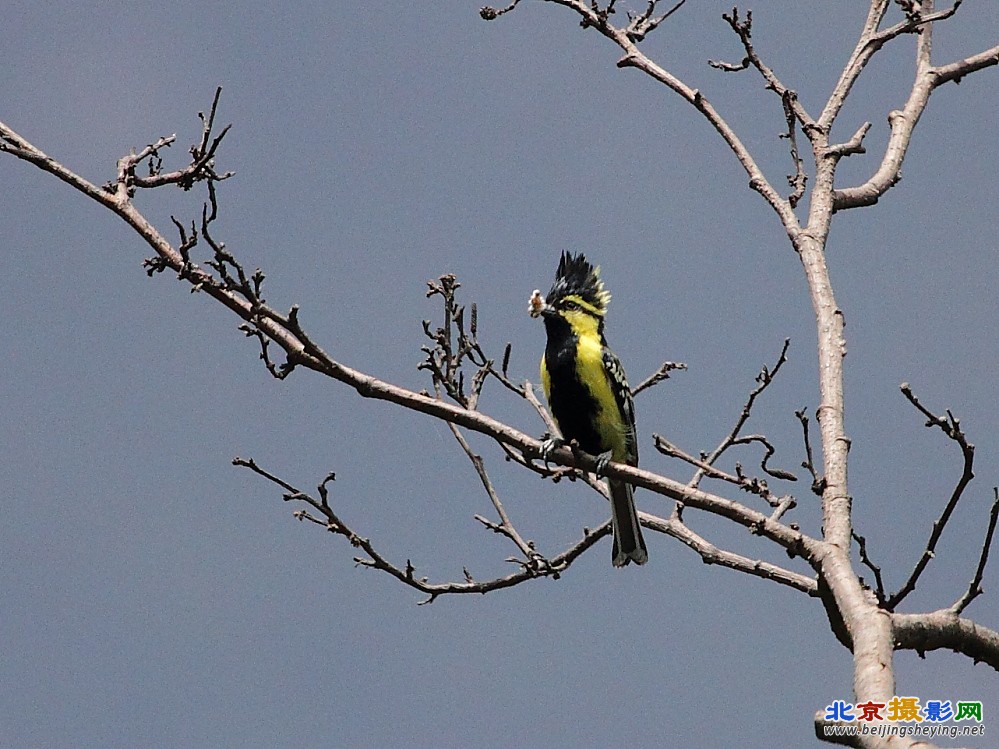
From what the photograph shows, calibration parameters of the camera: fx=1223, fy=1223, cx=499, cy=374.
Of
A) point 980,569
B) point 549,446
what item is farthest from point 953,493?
point 549,446

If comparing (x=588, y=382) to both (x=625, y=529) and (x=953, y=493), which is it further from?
(x=953, y=493)

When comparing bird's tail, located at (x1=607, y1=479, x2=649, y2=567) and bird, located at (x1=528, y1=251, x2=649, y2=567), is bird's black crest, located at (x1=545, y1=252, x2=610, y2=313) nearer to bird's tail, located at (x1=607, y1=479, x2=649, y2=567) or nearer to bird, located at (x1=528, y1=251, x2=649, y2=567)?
bird, located at (x1=528, y1=251, x2=649, y2=567)

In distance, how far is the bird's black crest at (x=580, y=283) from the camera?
7504 millimetres

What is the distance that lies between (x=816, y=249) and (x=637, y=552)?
7.29ft

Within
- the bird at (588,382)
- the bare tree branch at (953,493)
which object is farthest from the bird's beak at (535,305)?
the bare tree branch at (953,493)

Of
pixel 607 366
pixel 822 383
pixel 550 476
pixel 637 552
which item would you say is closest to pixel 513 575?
pixel 550 476

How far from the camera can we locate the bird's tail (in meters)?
7.04

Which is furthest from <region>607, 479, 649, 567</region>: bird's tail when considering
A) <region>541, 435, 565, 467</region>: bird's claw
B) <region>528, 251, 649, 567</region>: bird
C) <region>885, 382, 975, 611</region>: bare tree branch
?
<region>885, 382, 975, 611</region>: bare tree branch

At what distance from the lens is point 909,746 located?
11.6ft

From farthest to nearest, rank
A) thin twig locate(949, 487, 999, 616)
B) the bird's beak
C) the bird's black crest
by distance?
the bird's black crest → the bird's beak → thin twig locate(949, 487, 999, 616)

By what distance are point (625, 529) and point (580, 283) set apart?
1533mm

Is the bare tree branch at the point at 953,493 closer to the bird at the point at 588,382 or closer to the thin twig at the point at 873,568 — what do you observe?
the thin twig at the point at 873,568

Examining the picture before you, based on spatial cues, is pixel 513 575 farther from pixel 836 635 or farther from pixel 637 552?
pixel 836 635

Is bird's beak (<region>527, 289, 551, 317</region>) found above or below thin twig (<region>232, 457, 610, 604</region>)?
above
